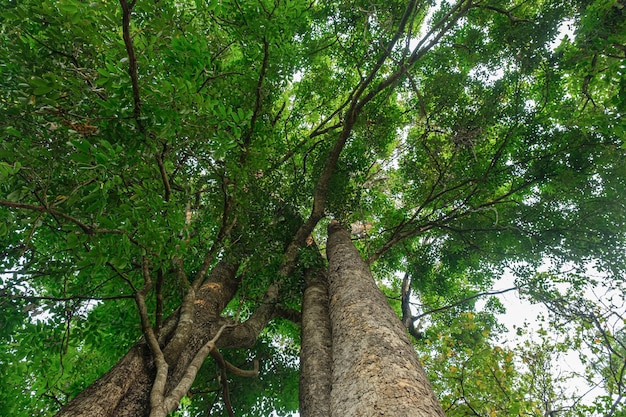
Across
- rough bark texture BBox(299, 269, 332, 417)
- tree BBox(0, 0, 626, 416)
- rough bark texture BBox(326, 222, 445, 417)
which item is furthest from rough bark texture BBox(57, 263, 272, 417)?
rough bark texture BBox(326, 222, 445, 417)

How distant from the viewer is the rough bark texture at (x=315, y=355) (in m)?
3.19

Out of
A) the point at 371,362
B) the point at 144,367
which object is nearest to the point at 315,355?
the point at 371,362

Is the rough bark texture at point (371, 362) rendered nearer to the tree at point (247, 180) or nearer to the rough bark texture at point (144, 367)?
the tree at point (247, 180)

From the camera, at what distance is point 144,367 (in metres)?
3.12

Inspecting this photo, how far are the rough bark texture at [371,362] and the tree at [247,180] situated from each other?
0.05m

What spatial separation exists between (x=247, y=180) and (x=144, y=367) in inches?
95.5

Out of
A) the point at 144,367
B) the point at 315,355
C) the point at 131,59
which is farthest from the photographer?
the point at 315,355

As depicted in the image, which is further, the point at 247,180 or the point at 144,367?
the point at 247,180

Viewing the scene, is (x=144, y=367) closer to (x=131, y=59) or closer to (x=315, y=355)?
(x=315, y=355)

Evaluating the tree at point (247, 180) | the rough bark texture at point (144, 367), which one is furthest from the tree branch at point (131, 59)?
the rough bark texture at point (144, 367)

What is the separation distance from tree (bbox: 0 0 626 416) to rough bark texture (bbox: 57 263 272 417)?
22 mm

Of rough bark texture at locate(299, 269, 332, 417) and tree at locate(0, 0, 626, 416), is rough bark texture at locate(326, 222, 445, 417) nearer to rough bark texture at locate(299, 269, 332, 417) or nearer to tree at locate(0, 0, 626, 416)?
tree at locate(0, 0, 626, 416)

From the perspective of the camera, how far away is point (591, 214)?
248 inches

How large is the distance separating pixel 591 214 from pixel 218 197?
684 centimetres
